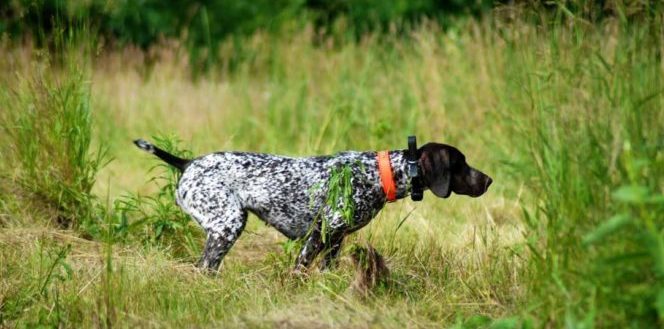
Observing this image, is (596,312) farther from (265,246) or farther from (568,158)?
(265,246)

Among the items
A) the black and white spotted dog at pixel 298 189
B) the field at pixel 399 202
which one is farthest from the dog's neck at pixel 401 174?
the field at pixel 399 202

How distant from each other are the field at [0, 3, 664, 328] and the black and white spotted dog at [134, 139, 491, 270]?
0.73 ft

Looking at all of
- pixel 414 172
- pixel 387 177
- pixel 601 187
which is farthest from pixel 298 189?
pixel 601 187

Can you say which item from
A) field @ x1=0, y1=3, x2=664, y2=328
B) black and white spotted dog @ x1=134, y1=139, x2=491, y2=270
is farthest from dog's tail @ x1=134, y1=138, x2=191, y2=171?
field @ x1=0, y1=3, x2=664, y2=328

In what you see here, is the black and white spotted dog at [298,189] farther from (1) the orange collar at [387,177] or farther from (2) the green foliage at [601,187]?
(2) the green foliage at [601,187]

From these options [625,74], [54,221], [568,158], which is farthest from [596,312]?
[54,221]

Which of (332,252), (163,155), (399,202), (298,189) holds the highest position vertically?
(163,155)

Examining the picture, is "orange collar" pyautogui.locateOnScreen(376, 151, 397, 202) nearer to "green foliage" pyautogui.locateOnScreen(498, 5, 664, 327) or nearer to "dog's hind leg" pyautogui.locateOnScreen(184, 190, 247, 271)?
"dog's hind leg" pyautogui.locateOnScreen(184, 190, 247, 271)

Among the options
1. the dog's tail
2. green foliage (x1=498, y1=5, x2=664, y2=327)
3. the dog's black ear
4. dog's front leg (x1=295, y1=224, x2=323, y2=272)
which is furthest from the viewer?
the dog's tail

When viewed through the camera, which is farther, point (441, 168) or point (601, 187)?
point (441, 168)

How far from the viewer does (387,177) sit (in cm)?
580

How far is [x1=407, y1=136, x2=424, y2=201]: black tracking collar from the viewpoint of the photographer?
5758 mm

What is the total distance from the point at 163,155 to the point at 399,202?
6.88 feet

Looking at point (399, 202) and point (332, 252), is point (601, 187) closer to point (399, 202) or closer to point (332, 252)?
point (332, 252)
